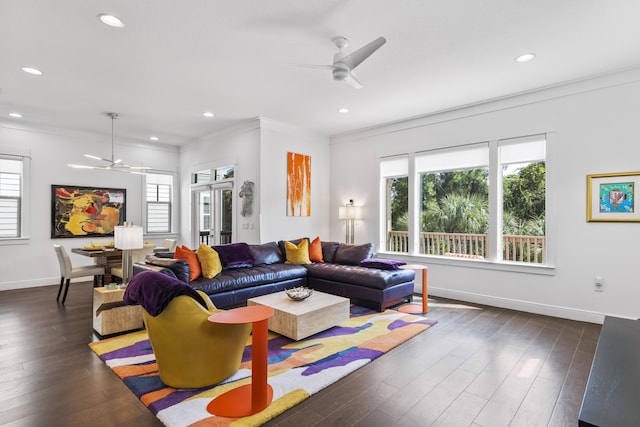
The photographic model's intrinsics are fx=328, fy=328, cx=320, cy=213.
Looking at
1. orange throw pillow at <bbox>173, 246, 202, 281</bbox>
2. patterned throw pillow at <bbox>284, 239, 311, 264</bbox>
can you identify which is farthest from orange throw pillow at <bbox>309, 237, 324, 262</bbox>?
orange throw pillow at <bbox>173, 246, 202, 281</bbox>

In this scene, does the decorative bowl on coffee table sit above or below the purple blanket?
below

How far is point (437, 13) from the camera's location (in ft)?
9.06

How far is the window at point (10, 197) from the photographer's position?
582 centimetres

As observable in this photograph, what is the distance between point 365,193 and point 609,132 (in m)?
3.70

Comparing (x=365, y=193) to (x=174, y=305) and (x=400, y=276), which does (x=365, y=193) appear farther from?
(x=174, y=305)

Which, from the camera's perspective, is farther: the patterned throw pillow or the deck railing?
the patterned throw pillow

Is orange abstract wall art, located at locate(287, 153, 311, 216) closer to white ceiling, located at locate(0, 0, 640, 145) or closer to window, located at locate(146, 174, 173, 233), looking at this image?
white ceiling, located at locate(0, 0, 640, 145)

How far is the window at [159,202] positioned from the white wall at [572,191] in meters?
6.24

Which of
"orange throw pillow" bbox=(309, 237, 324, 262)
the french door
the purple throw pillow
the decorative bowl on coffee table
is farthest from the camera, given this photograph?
the french door

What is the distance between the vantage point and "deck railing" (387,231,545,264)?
4.77 metres

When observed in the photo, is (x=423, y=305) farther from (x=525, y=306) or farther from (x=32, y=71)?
(x=32, y=71)

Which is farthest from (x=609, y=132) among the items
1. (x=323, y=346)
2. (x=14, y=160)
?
(x=14, y=160)

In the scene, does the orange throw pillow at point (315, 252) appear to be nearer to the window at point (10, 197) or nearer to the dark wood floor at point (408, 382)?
the dark wood floor at point (408, 382)

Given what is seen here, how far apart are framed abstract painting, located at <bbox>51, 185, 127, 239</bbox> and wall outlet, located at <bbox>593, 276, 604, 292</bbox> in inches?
324
